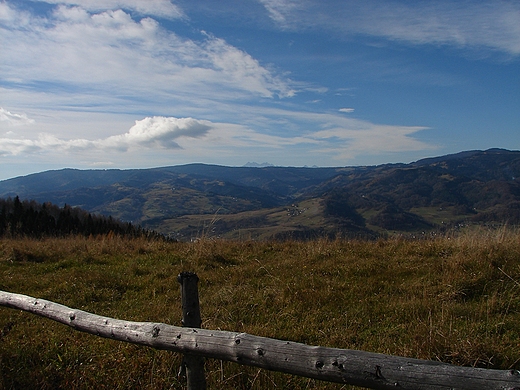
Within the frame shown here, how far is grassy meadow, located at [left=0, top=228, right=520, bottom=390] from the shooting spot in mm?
4184

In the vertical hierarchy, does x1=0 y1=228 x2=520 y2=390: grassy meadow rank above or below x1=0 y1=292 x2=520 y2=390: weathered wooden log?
below

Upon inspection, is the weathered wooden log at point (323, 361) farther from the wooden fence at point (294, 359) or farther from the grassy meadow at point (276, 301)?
the grassy meadow at point (276, 301)

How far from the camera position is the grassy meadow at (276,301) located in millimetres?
4184

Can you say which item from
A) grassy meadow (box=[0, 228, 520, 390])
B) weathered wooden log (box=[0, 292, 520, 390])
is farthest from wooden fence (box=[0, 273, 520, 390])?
grassy meadow (box=[0, 228, 520, 390])

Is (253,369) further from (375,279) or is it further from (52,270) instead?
(52,270)

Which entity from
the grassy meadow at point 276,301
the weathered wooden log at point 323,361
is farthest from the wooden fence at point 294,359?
the grassy meadow at point 276,301

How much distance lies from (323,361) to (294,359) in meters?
0.24

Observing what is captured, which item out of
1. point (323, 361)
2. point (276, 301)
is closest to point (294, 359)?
point (323, 361)

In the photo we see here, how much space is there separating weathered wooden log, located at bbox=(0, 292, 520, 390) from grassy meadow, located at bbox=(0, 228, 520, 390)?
33.3 inches

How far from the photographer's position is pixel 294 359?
8.74ft

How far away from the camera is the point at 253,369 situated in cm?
408

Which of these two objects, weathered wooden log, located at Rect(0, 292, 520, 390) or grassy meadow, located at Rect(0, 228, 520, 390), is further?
grassy meadow, located at Rect(0, 228, 520, 390)

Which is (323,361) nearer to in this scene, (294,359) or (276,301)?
(294,359)

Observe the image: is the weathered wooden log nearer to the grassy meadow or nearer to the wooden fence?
the wooden fence
